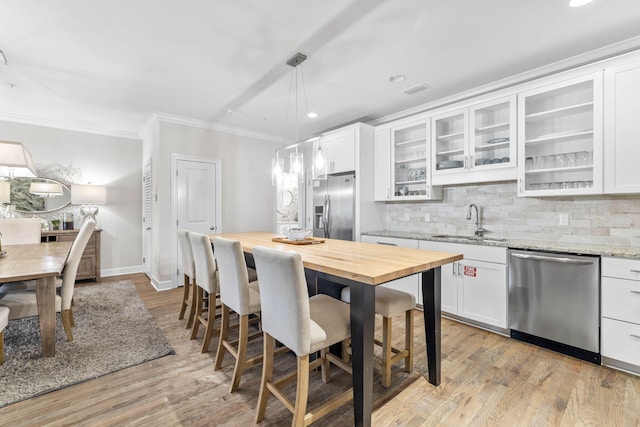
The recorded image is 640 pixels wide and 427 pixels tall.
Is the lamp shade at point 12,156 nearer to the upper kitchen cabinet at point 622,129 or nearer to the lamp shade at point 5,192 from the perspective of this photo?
the lamp shade at point 5,192

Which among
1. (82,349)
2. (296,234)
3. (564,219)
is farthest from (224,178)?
(564,219)

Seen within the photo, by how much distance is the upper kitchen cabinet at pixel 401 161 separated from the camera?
3.83m

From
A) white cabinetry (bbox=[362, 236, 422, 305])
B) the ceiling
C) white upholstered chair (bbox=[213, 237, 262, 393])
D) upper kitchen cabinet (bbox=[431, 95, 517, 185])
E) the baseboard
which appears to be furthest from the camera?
the baseboard

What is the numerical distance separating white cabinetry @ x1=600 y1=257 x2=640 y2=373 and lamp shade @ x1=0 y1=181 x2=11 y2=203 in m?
7.00

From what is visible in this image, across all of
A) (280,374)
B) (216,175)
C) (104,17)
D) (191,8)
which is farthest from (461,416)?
(216,175)

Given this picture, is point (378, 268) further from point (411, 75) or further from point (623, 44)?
point (623, 44)

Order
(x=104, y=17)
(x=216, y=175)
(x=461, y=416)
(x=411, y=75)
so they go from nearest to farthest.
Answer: (x=461, y=416), (x=104, y=17), (x=411, y=75), (x=216, y=175)

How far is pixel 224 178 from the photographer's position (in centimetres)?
492

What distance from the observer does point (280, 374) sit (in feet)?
6.89

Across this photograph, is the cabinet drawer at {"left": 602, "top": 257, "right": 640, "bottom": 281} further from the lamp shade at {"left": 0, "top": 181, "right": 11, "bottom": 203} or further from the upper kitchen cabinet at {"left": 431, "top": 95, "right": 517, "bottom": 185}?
the lamp shade at {"left": 0, "top": 181, "right": 11, "bottom": 203}

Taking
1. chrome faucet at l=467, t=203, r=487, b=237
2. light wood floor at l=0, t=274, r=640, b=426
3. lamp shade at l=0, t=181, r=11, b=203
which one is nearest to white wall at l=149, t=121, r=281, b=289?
lamp shade at l=0, t=181, r=11, b=203

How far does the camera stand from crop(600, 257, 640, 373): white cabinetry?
81.7 inches

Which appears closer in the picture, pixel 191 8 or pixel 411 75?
pixel 191 8

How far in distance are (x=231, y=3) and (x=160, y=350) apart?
2.71 meters
